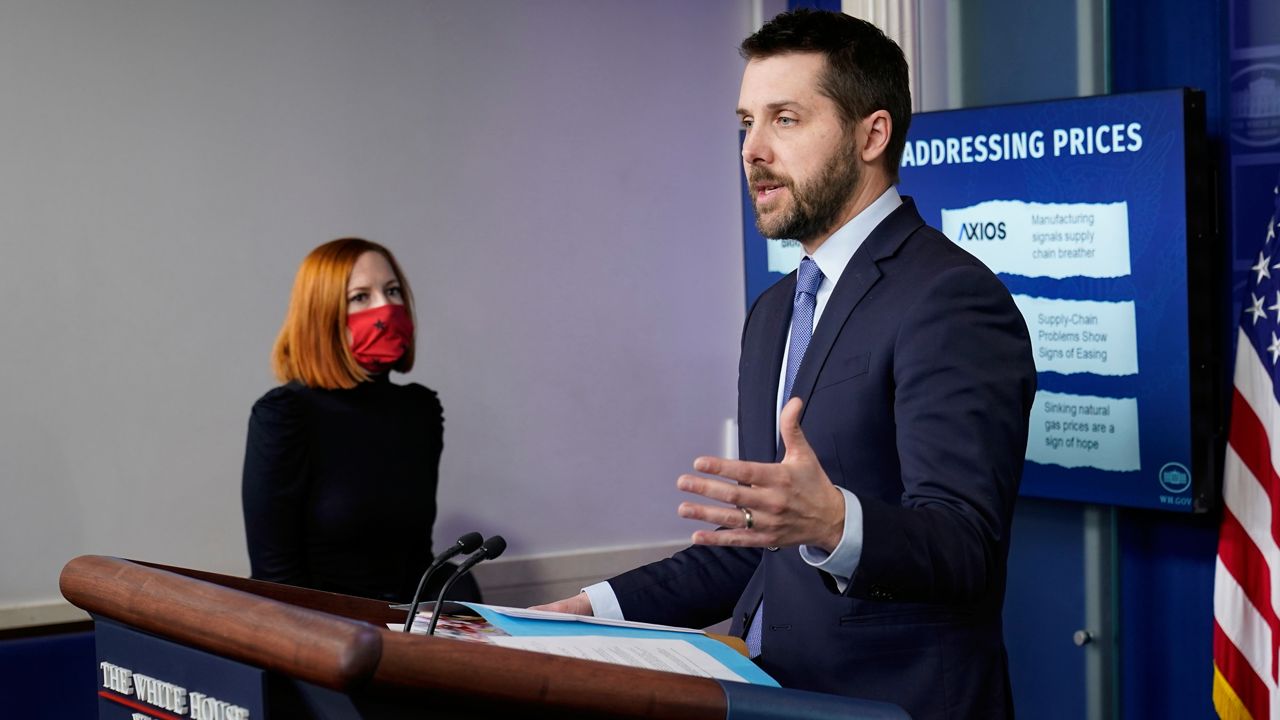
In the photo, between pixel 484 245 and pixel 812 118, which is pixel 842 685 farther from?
pixel 484 245

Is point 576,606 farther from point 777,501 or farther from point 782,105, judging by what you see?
point 782,105

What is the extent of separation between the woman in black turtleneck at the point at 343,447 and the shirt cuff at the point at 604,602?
4.79 ft

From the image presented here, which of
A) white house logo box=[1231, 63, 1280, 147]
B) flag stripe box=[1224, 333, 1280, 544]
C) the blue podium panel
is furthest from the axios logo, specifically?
the blue podium panel

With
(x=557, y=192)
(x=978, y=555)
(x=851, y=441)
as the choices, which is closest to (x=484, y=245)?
(x=557, y=192)

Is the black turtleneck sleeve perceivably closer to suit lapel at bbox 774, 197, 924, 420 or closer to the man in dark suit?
the man in dark suit

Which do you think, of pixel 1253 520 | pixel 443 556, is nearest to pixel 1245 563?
pixel 1253 520

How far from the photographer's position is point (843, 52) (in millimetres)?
1797

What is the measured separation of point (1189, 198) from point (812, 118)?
148cm

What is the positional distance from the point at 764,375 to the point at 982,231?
1713 millimetres

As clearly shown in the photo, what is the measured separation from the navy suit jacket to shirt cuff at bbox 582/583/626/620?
0.04 feet

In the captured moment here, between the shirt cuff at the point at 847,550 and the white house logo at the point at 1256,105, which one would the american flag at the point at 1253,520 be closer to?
the white house logo at the point at 1256,105

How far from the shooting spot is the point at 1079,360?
3.11 metres

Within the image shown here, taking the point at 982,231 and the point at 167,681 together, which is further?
the point at 982,231

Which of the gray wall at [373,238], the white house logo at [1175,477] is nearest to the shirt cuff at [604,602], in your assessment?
the white house logo at [1175,477]
